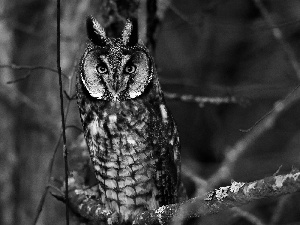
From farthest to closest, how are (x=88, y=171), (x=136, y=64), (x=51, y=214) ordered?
(x=51, y=214) → (x=88, y=171) → (x=136, y=64)

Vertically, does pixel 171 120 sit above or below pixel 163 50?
below

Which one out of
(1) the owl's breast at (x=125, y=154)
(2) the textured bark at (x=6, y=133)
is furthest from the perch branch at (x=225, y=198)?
(2) the textured bark at (x=6, y=133)

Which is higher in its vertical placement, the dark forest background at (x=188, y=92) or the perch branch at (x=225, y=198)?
the dark forest background at (x=188, y=92)

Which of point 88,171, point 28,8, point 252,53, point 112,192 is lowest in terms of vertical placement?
point 112,192

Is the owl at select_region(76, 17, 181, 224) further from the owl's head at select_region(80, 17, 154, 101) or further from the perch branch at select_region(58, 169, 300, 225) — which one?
the perch branch at select_region(58, 169, 300, 225)

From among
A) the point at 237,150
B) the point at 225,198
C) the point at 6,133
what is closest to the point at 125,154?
the point at 237,150

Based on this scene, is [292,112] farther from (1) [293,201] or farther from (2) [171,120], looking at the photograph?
(2) [171,120]

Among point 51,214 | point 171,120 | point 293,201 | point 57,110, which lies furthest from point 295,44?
point 171,120

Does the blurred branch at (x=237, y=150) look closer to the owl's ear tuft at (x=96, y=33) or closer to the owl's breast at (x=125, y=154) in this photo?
the owl's breast at (x=125, y=154)

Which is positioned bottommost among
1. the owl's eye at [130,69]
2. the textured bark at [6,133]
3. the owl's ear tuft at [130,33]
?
the owl's eye at [130,69]
